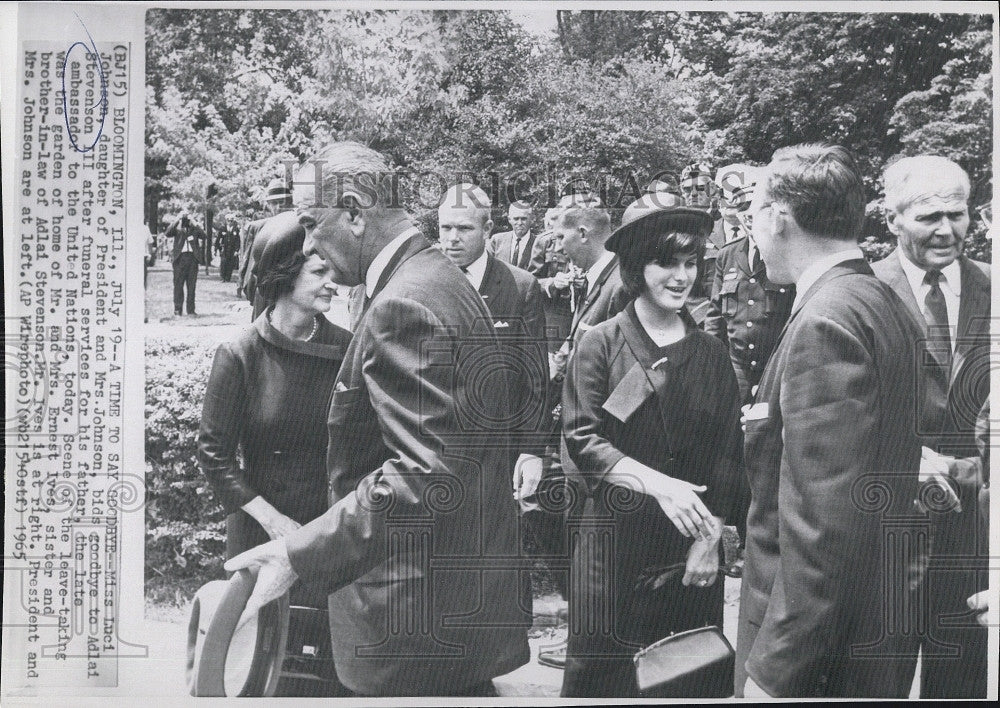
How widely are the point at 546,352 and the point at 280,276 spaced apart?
50.1 inches

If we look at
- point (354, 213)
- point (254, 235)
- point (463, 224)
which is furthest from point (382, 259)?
point (254, 235)

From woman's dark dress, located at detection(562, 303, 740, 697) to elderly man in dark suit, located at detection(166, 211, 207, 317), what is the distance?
1.78 m

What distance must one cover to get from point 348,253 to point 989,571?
3414 mm

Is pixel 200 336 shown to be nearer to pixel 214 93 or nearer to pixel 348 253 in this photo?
pixel 348 253

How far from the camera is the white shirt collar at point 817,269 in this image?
4.35m

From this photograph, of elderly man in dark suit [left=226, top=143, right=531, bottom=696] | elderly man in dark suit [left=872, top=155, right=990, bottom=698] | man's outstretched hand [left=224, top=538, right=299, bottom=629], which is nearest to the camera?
elderly man in dark suit [left=226, top=143, right=531, bottom=696]

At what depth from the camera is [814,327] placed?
4285 millimetres

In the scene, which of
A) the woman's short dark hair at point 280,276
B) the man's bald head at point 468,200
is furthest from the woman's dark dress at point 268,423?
the man's bald head at point 468,200

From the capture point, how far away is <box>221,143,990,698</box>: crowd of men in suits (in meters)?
4.26

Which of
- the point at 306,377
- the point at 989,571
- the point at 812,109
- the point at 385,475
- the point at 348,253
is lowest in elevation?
the point at 989,571

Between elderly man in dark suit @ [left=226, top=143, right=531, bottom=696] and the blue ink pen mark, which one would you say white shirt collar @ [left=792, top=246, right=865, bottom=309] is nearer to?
elderly man in dark suit @ [left=226, top=143, right=531, bottom=696]

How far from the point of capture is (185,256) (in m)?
4.34

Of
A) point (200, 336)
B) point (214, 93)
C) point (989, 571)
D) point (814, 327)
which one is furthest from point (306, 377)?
point (989, 571)

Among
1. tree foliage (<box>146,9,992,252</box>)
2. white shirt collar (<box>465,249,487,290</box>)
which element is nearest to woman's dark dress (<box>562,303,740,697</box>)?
white shirt collar (<box>465,249,487,290</box>)
